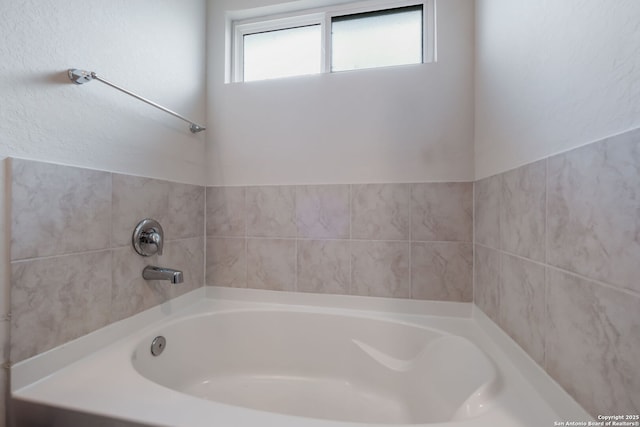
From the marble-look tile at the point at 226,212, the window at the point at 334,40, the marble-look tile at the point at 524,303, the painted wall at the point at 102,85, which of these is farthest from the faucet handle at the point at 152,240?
the marble-look tile at the point at 524,303

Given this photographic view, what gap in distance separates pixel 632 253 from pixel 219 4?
1.99 m

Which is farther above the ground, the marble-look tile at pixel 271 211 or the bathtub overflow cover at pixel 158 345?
the marble-look tile at pixel 271 211

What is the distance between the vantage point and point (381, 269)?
4.29ft

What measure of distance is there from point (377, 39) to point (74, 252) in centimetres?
166

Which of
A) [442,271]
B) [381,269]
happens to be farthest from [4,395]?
[442,271]

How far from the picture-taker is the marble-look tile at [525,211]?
0.70m

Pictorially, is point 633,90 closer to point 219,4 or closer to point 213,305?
point 213,305

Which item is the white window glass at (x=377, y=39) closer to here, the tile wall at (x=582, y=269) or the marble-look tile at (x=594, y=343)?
the tile wall at (x=582, y=269)

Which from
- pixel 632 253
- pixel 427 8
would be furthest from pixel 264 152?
pixel 632 253

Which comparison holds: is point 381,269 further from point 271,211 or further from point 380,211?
point 271,211

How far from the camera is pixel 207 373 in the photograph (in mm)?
1253

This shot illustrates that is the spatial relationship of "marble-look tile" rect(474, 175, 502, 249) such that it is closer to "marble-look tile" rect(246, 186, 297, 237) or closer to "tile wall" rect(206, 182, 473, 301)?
"tile wall" rect(206, 182, 473, 301)

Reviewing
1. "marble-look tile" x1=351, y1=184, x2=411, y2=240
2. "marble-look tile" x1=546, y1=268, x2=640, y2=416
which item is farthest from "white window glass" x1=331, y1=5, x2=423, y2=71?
"marble-look tile" x1=546, y1=268, x2=640, y2=416

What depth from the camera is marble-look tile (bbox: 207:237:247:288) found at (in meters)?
1.47
